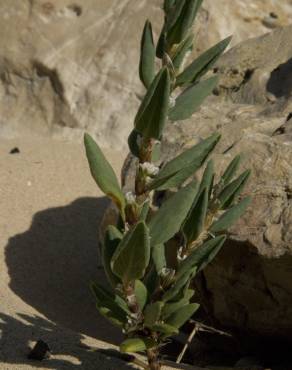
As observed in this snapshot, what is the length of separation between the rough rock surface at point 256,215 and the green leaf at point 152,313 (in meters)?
0.49

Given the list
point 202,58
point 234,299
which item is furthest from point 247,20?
point 202,58

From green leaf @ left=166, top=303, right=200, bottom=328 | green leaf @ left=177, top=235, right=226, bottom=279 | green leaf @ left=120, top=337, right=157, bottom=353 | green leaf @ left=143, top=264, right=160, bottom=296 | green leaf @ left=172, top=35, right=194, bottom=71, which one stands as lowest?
green leaf @ left=120, top=337, right=157, bottom=353

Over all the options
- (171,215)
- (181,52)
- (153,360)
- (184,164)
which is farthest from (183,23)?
(153,360)

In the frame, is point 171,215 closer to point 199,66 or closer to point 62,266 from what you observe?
point 199,66

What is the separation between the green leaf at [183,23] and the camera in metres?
1.80

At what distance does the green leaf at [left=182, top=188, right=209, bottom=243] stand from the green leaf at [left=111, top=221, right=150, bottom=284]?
186 millimetres

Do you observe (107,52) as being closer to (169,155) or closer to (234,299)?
(169,155)

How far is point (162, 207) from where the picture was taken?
6.07 ft

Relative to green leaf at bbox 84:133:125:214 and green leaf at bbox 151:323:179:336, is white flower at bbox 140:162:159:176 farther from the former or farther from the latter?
green leaf at bbox 151:323:179:336

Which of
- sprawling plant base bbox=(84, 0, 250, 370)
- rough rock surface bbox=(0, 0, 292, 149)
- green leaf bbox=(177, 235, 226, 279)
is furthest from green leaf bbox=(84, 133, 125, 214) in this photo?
rough rock surface bbox=(0, 0, 292, 149)

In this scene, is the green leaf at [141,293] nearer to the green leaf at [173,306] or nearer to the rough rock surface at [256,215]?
the green leaf at [173,306]

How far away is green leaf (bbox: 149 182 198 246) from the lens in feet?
5.95

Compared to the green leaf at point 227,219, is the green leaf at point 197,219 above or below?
above

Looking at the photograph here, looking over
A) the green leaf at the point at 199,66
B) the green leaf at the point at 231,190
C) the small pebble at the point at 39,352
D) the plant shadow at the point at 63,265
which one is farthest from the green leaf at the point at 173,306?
the plant shadow at the point at 63,265
